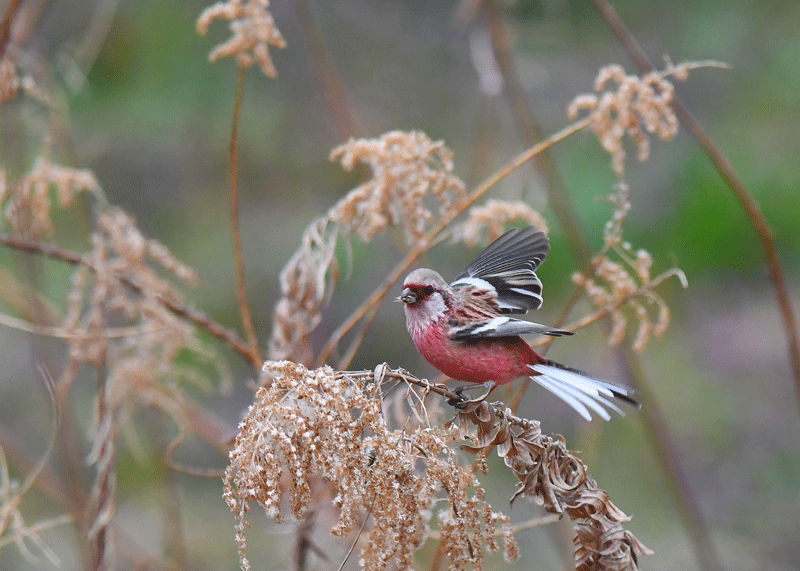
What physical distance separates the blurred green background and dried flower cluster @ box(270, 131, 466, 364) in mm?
2405

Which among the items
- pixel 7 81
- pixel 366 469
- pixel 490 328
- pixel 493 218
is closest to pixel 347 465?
pixel 366 469

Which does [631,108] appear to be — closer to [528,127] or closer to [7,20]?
[528,127]

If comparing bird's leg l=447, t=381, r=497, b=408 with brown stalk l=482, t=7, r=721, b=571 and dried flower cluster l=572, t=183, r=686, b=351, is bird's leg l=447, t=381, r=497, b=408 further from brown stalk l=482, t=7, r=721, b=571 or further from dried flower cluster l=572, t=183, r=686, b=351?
brown stalk l=482, t=7, r=721, b=571

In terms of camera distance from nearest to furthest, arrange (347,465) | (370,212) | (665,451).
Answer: (347,465) → (370,212) → (665,451)

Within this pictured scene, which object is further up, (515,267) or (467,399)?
(515,267)

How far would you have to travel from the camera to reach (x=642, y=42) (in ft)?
18.5

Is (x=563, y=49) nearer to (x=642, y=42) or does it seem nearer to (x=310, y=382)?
(x=642, y=42)

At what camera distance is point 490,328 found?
4.29 feet

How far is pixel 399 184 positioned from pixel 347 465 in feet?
2.61

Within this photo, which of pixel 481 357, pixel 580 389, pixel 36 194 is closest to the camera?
pixel 580 389

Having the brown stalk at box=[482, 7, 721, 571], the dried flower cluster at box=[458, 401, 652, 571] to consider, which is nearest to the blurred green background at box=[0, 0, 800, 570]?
the brown stalk at box=[482, 7, 721, 571]

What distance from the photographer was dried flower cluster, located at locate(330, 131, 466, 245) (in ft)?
5.12

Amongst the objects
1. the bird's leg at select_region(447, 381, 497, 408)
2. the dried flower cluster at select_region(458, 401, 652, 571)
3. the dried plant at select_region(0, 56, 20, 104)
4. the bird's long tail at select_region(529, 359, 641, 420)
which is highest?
the dried plant at select_region(0, 56, 20, 104)

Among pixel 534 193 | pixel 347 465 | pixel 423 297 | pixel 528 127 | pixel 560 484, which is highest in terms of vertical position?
pixel 534 193
